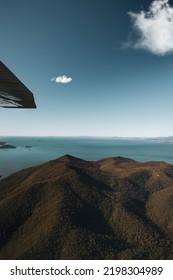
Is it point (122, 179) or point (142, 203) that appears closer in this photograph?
point (142, 203)

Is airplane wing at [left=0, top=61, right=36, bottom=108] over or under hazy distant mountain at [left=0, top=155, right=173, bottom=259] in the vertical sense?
over

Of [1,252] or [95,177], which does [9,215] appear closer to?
[1,252]

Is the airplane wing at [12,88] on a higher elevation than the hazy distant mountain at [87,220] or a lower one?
higher

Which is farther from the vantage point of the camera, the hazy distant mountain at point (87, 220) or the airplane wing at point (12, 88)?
the hazy distant mountain at point (87, 220)

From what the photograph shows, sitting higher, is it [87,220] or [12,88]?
[12,88]

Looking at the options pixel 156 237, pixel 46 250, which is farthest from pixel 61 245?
pixel 156 237

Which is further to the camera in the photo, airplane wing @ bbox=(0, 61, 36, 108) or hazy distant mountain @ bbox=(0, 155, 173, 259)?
hazy distant mountain @ bbox=(0, 155, 173, 259)
